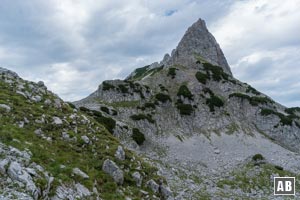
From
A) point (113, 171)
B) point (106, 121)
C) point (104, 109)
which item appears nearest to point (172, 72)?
point (104, 109)

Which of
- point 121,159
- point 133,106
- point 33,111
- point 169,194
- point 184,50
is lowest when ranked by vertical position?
point 169,194

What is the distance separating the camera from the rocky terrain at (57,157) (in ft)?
44.7

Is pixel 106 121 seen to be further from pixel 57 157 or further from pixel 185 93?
pixel 57 157

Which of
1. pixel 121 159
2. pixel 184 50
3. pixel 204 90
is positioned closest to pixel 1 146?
pixel 121 159

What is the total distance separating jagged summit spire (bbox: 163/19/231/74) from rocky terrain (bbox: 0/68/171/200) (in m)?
89.0

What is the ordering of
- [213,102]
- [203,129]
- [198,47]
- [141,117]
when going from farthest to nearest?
1. [198,47]
2. [213,102]
3. [203,129]
4. [141,117]

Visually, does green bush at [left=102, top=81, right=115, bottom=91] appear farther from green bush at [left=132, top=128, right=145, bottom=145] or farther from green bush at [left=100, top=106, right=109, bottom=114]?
green bush at [left=132, top=128, right=145, bottom=145]

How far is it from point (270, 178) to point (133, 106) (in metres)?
37.4

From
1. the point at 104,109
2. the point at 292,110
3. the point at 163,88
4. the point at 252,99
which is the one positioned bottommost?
the point at 104,109

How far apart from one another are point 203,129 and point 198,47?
51825mm

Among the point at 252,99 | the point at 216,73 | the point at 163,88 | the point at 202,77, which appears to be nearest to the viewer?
the point at 163,88

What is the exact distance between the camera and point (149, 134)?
→ 6900 centimetres

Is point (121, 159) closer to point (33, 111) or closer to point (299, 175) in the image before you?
point (33, 111)

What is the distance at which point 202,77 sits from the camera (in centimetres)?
9350
